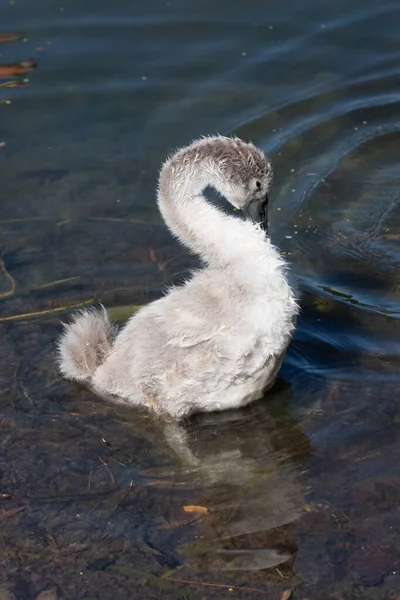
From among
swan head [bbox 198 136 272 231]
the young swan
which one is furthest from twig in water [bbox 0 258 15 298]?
swan head [bbox 198 136 272 231]

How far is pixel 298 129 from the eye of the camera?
8797 mm

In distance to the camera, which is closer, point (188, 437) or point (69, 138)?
point (188, 437)

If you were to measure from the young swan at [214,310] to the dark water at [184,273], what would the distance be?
10.2 inches

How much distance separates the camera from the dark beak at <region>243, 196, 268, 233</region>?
5977 mm

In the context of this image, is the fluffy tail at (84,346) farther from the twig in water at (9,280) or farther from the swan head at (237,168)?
the swan head at (237,168)

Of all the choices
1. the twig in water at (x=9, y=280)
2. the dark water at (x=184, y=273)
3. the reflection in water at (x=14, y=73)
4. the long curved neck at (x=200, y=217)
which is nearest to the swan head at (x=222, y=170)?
the long curved neck at (x=200, y=217)

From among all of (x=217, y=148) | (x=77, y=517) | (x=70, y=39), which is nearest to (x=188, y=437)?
(x=77, y=517)

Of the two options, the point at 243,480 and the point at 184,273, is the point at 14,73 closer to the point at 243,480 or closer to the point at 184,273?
the point at 184,273

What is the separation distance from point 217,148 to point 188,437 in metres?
1.70

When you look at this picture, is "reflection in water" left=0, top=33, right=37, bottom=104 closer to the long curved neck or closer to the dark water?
the dark water

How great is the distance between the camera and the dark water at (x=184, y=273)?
16.4ft

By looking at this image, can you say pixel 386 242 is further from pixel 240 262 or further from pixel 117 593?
pixel 117 593

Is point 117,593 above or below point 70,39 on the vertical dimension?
below

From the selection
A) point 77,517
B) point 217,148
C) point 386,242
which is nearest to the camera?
point 77,517
